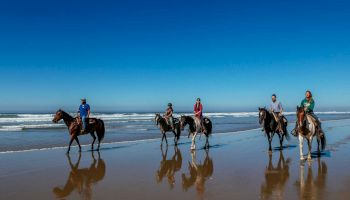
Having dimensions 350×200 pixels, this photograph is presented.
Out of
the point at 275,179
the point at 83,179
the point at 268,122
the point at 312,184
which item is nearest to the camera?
the point at 312,184

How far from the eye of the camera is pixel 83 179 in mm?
8734

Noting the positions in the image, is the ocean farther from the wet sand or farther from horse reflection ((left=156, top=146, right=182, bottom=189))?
horse reflection ((left=156, top=146, right=182, bottom=189))

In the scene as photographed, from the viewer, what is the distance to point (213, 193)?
6992 mm

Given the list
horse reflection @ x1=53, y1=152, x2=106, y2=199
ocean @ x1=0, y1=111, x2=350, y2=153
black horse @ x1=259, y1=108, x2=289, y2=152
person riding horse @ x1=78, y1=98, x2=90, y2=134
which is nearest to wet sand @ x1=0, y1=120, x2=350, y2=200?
horse reflection @ x1=53, y1=152, x2=106, y2=199

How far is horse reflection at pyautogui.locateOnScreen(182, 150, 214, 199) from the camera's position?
7.61 meters

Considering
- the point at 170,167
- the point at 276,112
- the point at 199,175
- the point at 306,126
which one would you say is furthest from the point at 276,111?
the point at 199,175

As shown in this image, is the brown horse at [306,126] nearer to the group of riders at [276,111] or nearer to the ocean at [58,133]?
the group of riders at [276,111]

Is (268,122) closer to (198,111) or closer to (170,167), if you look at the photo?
(198,111)

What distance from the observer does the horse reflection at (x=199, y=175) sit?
761cm

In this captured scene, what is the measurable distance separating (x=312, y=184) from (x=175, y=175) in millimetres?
3325

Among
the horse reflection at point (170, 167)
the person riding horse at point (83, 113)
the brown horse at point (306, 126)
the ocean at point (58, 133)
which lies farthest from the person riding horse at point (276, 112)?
the person riding horse at point (83, 113)

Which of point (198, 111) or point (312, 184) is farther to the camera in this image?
point (198, 111)

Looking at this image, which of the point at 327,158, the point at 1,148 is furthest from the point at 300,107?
the point at 1,148

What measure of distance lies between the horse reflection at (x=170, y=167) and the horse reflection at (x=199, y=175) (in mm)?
307
